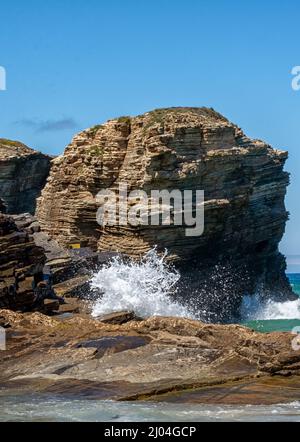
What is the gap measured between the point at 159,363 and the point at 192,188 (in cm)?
3988

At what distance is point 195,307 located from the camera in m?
59.4

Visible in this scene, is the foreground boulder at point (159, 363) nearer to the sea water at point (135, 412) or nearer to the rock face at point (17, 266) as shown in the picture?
the sea water at point (135, 412)

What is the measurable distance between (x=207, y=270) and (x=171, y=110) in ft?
37.7

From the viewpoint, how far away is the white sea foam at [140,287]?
166ft

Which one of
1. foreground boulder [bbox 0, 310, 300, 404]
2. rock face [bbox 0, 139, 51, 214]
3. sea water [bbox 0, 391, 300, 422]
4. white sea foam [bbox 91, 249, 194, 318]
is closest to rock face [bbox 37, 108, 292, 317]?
white sea foam [bbox 91, 249, 194, 318]

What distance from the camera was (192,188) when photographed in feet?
199

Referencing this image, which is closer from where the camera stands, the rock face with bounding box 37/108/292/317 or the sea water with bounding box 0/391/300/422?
the sea water with bounding box 0/391/300/422

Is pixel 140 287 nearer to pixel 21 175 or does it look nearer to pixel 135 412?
pixel 135 412

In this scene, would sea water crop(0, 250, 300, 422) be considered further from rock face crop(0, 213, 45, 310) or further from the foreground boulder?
rock face crop(0, 213, 45, 310)

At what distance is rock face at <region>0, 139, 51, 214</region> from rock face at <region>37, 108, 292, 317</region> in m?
15.8

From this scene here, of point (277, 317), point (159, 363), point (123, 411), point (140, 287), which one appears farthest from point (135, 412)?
point (277, 317)

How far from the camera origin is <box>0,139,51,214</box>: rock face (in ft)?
281
